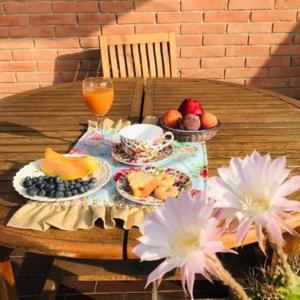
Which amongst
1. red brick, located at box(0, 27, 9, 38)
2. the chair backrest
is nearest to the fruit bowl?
the chair backrest

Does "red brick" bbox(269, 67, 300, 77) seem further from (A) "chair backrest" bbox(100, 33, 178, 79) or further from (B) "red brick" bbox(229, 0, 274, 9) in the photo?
(A) "chair backrest" bbox(100, 33, 178, 79)

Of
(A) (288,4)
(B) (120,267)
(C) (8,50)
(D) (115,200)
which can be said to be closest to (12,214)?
(D) (115,200)

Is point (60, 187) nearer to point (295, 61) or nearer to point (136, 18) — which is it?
point (136, 18)

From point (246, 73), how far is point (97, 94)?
182 cm

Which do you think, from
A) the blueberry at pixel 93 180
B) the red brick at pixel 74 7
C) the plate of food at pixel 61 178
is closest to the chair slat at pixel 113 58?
the red brick at pixel 74 7

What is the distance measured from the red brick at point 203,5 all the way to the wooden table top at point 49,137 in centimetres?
89

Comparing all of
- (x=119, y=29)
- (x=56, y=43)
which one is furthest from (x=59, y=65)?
(x=119, y=29)

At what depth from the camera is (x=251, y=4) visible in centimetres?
286

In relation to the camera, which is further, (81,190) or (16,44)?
(16,44)

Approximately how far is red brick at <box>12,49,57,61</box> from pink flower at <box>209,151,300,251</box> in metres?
2.69

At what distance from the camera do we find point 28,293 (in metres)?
2.04

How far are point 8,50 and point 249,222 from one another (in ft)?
9.46

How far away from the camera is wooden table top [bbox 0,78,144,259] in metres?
0.98

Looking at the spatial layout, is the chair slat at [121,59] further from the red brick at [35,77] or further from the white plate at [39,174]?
the white plate at [39,174]
